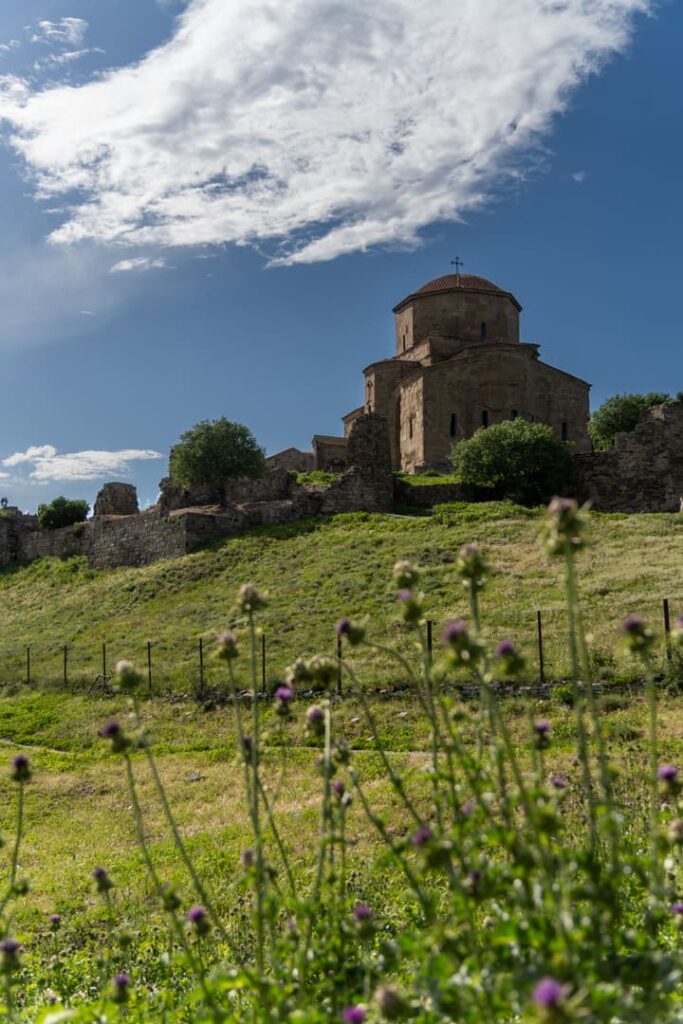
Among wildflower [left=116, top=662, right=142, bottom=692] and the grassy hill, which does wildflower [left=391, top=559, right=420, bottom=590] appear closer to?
the grassy hill

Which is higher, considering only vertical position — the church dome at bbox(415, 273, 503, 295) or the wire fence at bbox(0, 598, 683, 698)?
the church dome at bbox(415, 273, 503, 295)

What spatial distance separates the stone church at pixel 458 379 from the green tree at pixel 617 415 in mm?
1877

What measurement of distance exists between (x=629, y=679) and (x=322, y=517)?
66.4 feet

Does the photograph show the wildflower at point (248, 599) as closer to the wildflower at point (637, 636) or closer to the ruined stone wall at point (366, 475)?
the wildflower at point (637, 636)

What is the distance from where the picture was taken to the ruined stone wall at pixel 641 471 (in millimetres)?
33688

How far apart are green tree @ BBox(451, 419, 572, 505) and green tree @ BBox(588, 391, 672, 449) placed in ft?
51.3

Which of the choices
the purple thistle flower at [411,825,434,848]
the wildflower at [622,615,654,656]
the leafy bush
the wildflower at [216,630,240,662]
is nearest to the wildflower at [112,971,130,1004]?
the wildflower at [216,630,240,662]

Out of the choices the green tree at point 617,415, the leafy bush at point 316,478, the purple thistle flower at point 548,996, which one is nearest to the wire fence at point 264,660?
the purple thistle flower at point 548,996

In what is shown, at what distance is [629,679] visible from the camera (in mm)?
12016

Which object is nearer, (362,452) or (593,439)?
(362,452)

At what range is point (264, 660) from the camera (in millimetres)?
12961

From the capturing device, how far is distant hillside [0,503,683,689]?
16297 mm

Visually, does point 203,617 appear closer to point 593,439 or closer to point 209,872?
point 209,872

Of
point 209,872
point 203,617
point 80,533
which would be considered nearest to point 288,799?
point 209,872
